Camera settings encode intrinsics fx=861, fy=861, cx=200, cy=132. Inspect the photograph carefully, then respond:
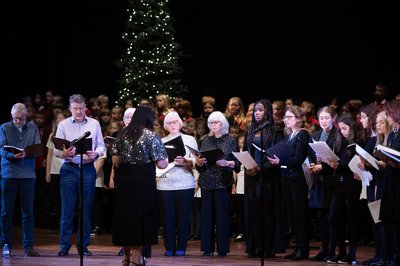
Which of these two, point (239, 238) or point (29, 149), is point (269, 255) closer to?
point (239, 238)

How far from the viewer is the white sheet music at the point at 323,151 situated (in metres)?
8.73

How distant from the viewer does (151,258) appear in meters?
9.51

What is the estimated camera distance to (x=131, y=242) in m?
7.89

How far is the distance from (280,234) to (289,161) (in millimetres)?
862

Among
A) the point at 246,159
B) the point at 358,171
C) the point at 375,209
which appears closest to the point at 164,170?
the point at 246,159

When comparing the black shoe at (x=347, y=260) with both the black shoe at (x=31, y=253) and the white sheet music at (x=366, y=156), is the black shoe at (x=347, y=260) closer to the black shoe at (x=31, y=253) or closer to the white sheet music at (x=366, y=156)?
the white sheet music at (x=366, y=156)

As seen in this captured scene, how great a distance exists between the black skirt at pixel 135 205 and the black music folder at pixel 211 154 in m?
1.60

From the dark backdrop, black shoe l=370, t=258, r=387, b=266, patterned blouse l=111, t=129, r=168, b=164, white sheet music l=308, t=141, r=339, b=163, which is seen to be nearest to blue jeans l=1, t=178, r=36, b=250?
patterned blouse l=111, t=129, r=168, b=164

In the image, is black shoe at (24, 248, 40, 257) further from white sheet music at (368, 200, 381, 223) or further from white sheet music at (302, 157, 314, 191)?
white sheet music at (368, 200, 381, 223)

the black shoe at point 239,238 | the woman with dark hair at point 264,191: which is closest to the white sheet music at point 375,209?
the woman with dark hair at point 264,191

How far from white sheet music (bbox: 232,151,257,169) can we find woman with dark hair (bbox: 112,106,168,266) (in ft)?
4.57

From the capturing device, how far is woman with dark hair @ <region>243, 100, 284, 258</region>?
371 inches

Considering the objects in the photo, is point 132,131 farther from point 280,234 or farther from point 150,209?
point 280,234

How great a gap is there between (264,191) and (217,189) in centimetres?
60
